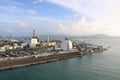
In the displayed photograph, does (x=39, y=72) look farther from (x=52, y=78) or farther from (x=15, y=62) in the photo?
(x=15, y=62)

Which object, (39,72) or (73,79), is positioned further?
(39,72)

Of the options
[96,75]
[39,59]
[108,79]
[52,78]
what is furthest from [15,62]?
[108,79]

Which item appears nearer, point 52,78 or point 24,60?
point 52,78

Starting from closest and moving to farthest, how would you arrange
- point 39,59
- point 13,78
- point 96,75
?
point 13,78 < point 96,75 < point 39,59

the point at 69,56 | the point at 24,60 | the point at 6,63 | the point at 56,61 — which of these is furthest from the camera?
the point at 69,56

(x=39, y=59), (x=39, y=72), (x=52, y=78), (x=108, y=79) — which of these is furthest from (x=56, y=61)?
(x=108, y=79)

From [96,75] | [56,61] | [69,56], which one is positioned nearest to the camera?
[96,75]

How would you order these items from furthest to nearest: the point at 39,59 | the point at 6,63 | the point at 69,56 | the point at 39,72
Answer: the point at 69,56
the point at 39,59
the point at 6,63
the point at 39,72

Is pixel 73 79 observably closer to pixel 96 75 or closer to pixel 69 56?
pixel 96 75

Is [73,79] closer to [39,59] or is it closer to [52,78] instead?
[52,78]
